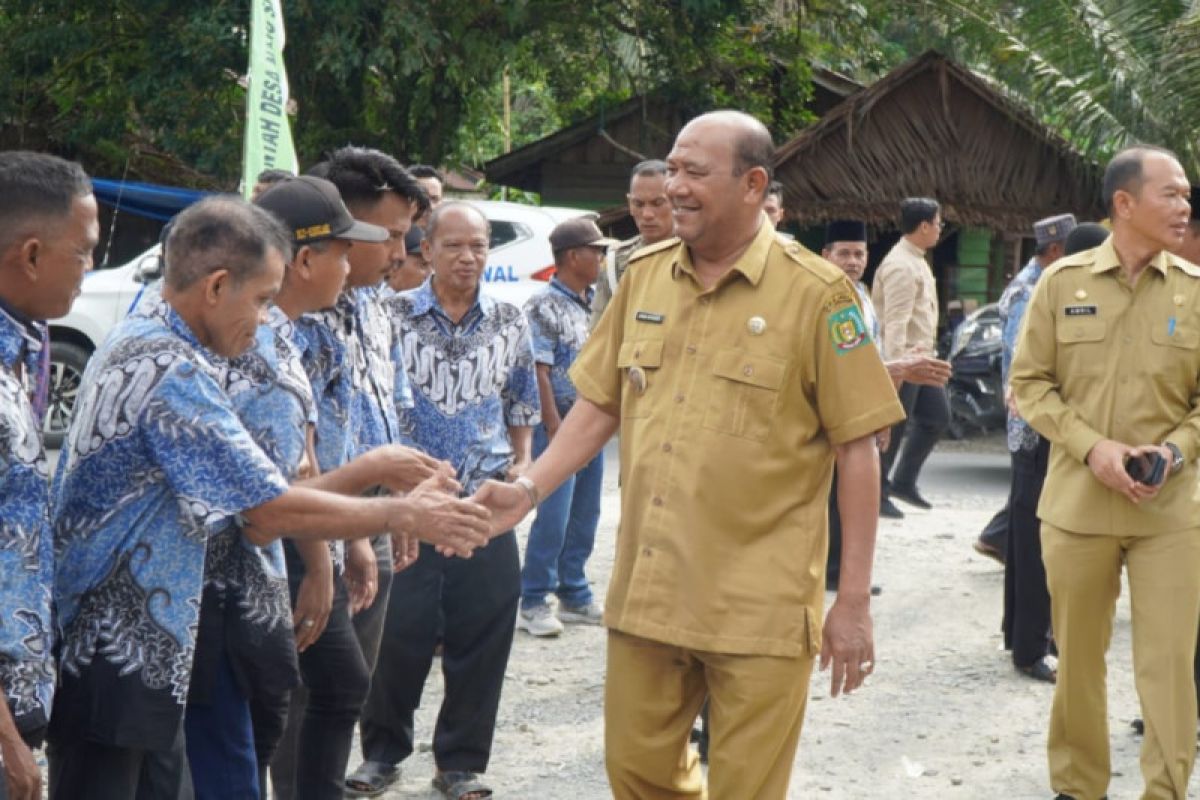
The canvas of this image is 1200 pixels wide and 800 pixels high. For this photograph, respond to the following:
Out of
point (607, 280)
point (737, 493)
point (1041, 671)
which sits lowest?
point (1041, 671)

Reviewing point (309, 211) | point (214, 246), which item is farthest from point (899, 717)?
point (214, 246)

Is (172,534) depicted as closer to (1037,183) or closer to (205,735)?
(205,735)

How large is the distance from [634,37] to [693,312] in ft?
55.3

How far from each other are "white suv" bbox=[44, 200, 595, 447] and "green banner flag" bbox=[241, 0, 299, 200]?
5915mm

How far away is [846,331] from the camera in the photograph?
4.16m

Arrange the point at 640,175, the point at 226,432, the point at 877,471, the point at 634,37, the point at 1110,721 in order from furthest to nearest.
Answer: the point at 634,37 → the point at 640,175 → the point at 1110,721 → the point at 877,471 → the point at 226,432

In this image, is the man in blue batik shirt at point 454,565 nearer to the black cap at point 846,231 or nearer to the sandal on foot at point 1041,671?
the sandal on foot at point 1041,671

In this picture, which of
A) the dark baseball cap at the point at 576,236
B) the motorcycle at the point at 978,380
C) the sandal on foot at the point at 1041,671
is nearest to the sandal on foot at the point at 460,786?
the sandal on foot at the point at 1041,671

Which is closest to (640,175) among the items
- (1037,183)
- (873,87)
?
(873,87)

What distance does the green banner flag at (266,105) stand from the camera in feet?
26.1

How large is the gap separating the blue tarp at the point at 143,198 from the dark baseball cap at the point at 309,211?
14.3 metres

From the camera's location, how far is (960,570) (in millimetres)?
9906

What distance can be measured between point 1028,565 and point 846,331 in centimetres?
383

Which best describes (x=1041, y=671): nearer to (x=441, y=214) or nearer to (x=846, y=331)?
(x=441, y=214)
